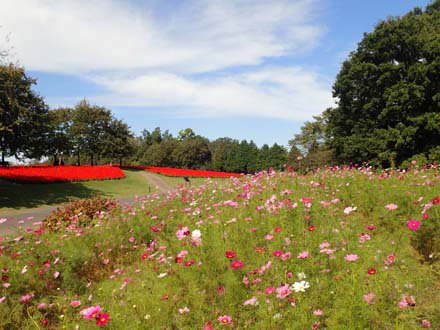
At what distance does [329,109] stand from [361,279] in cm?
2581

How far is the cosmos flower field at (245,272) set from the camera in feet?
8.26

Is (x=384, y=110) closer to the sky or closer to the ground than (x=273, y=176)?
closer to the sky

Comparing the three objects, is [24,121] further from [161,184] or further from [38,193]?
[161,184]

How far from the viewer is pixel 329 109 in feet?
87.6

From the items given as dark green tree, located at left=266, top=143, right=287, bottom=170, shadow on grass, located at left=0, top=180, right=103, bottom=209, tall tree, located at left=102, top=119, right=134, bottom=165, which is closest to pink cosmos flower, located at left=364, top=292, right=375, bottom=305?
shadow on grass, located at left=0, top=180, right=103, bottom=209

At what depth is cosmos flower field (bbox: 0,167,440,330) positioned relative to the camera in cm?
252

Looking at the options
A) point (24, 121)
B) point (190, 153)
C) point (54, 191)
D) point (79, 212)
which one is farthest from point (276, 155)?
point (79, 212)

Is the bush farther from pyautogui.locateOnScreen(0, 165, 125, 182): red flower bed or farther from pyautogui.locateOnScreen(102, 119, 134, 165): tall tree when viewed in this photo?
pyautogui.locateOnScreen(102, 119, 134, 165): tall tree

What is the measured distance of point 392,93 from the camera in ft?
67.8

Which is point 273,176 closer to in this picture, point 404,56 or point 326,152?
point 404,56

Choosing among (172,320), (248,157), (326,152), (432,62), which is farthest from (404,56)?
(248,157)

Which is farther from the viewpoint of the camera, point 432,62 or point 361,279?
point 432,62

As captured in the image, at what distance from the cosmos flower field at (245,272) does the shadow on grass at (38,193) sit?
9454 millimetres

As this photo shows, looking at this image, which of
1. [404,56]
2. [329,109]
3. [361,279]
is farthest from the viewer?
[329,109]
